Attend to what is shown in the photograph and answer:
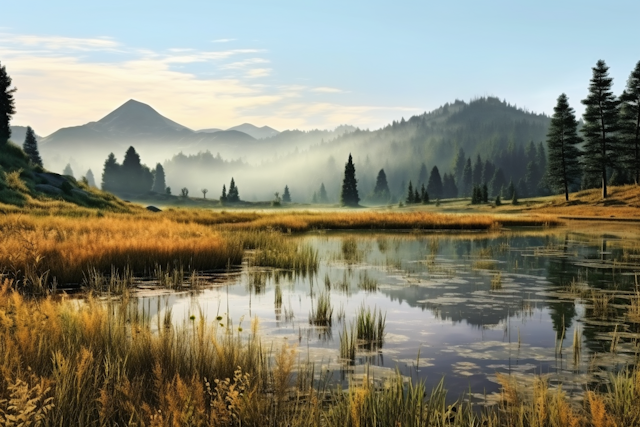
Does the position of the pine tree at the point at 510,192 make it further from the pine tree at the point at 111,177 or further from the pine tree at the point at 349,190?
the pine tree at the point at 111,177

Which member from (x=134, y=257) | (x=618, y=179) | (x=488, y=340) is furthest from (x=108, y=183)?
(x=488, y=340)

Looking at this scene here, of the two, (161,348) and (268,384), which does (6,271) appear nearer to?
(161,348)

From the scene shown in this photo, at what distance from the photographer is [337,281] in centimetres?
1794

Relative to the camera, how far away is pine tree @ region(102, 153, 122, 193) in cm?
15512

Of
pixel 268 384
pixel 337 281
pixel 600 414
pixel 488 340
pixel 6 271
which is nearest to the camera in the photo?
pixel 600 414

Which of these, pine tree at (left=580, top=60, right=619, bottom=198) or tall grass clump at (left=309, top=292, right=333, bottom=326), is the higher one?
pine tree at (left=580, top=60, right=619, bottom=198)

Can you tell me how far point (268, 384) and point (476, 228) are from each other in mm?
41260

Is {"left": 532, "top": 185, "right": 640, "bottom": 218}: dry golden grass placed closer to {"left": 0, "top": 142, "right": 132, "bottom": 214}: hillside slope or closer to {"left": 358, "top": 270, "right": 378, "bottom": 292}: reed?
{"left": 0, "top": 142, "right": 132, "bottom": 214}: hillside slope

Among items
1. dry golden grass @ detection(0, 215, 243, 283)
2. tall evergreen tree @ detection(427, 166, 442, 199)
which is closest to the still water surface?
dry golden grass @ detection(0, 215, 243, 283)

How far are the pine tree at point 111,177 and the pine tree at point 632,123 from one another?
120270 mm

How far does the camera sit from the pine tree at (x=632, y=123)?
248 feet

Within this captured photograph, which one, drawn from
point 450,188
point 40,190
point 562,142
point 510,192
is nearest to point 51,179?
point 40,190

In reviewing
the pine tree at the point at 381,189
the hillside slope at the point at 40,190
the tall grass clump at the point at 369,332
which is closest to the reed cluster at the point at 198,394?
the tall grass clump at the point at 369,332

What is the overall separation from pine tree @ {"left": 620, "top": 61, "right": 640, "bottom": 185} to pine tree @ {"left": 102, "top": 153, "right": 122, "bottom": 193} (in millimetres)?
120270
